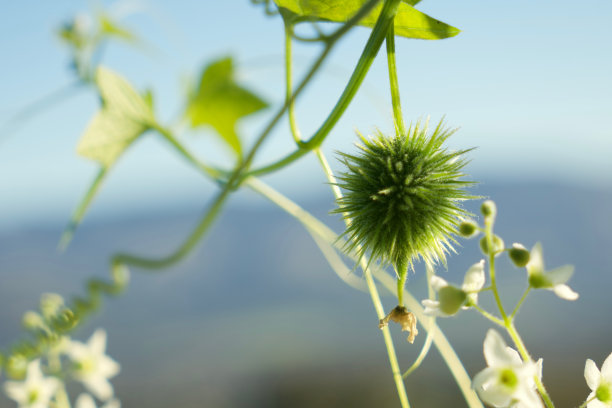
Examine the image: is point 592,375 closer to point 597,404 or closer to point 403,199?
point 597,404

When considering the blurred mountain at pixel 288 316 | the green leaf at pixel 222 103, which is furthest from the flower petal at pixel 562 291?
the blurred mountain at pixel 288 316

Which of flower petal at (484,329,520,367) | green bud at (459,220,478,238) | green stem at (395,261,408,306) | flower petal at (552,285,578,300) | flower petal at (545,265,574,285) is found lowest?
flower petal at (484,329,520,367)

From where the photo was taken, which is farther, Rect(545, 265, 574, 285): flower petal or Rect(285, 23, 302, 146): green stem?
Rect(285, 23, 302, 146): green stem

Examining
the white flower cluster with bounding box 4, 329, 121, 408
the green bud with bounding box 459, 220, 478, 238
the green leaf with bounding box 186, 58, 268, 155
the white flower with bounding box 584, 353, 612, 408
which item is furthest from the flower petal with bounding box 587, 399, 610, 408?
the green leaf with bounding box 186, 58, 268, 155

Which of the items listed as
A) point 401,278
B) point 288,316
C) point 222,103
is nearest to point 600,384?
point 401,278

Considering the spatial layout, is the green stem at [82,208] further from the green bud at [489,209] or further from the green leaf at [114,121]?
the green bud at [489,209]

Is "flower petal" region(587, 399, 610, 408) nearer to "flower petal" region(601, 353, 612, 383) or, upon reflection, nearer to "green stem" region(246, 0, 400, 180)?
"flower petal" region(601, 353, 612, 383)
